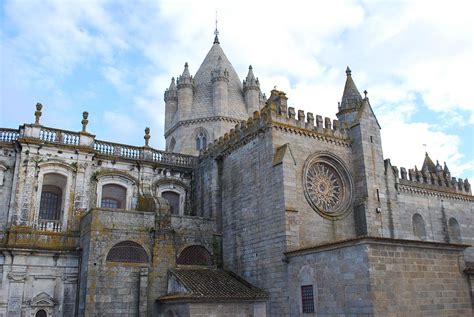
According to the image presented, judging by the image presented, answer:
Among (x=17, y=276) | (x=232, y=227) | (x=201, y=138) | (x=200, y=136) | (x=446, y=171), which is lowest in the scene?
(x=17, y=276)

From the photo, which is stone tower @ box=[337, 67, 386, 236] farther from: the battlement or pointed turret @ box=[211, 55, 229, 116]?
pointed turret @ box=[211, 55, 229, 116]

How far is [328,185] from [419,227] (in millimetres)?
9453

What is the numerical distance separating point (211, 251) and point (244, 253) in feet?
8.42

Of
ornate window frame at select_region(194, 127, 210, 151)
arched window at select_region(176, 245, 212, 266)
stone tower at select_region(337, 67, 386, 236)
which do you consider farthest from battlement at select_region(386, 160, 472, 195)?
ornate window frame at select_region(194, 127, 210, 151)

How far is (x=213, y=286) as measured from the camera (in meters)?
20.4

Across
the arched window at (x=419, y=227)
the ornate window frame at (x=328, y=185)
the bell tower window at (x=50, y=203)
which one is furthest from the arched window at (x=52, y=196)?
the arched window at (x=419, y=227)

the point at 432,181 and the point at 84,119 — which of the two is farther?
the point at 432,181

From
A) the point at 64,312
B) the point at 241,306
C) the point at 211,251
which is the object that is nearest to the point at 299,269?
the point at 241,306

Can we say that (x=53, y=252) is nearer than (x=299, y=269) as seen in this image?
No

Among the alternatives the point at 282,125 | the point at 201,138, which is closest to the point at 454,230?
the point at 282,125

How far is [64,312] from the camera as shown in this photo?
22.2 meters

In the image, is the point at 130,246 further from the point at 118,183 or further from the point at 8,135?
the point at 8,135

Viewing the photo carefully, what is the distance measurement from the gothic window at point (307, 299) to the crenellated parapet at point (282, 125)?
7773mm

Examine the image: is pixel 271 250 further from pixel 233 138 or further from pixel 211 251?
pixel 233 138
